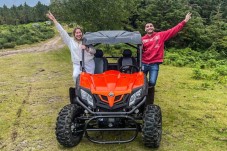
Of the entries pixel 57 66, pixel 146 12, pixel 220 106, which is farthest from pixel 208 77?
pixel 146 12

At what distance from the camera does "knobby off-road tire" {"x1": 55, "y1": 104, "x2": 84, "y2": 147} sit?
603 centimetres

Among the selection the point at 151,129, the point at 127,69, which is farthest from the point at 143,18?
the point at 151,129

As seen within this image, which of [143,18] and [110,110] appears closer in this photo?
[110,110]

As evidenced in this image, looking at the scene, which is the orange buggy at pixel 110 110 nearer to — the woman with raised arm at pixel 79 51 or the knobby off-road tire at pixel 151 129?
the knobby off-road tire at pixel 151 129

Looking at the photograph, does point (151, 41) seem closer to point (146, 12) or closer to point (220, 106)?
point (220, 106)

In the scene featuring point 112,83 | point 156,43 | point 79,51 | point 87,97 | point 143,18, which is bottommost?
point 143,18

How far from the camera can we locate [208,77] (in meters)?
14.1

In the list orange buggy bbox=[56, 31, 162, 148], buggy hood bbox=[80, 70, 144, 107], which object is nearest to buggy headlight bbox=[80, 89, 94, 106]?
orange buggy bbox=[56, 31, 162, 148]

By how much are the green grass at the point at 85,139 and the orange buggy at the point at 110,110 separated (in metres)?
0.36

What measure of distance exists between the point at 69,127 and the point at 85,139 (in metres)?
0.86

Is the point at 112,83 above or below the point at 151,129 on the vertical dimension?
above

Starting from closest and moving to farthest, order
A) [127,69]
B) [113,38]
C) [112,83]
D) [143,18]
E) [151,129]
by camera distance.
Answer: [151,129] < [112,83] < [113,38] < [127,69] < [143,18]

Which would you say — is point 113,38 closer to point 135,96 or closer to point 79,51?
point 79,51

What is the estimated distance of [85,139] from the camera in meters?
6.79
